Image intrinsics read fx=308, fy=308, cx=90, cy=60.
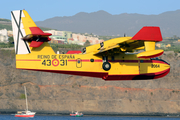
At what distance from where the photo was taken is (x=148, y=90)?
95.7m

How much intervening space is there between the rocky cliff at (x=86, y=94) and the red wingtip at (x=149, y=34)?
220 feet

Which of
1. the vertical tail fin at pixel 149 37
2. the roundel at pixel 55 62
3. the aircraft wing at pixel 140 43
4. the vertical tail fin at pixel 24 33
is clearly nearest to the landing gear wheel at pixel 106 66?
the aircraft wing at pixel 140 43

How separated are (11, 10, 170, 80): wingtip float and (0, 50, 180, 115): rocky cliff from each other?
6262 centimetres

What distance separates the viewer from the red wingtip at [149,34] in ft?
88.5

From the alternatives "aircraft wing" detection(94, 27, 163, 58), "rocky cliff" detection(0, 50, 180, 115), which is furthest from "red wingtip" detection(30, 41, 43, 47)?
"rocky cliff" detection(0, 50, 180, 115)

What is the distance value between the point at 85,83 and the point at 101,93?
5893mm

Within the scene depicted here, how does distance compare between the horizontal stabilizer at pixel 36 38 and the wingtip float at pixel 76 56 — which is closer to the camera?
the horizontal stabilizer at pixel 36 38

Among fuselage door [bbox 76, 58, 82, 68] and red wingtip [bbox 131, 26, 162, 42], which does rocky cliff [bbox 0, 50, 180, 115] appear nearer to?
fuselage door [bbox 76, 58, 82, 68]

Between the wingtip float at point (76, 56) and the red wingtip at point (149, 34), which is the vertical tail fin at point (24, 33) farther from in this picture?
the red wingtip at point (149, 34)

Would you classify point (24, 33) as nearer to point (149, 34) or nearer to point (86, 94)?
point (149, 34)

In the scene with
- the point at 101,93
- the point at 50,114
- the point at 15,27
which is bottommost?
the point at 50,114

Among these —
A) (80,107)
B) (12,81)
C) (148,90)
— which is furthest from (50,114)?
(148,90)

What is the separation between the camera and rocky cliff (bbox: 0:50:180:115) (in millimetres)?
93625

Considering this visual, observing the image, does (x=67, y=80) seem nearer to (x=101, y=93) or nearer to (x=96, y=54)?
(x=101, y=93)
